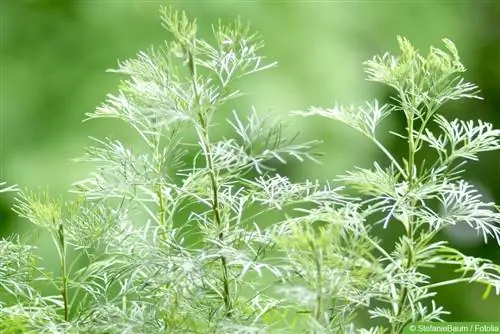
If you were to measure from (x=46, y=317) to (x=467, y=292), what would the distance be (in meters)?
1.49

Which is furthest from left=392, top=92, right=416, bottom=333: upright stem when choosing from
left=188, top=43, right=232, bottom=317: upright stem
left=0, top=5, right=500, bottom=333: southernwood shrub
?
left=188, top=43, right=232, bottom=317: upright stem

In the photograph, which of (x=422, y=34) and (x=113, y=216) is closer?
(x=113, y=216)

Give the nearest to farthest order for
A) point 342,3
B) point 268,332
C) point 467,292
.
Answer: point 268,332 < point 342,3 < point 467,292

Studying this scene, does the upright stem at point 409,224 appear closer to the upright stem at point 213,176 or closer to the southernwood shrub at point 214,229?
the southernwood shrub at point 214,229

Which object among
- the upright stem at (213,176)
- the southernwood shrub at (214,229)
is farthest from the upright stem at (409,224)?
the upright stem at (213,176)

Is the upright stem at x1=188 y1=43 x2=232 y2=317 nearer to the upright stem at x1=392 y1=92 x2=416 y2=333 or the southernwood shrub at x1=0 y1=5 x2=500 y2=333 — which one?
the southernwood shrub at x1=0 y1=5 x2=500 y2=333

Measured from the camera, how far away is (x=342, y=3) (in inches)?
66.4

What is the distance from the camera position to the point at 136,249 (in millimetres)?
566

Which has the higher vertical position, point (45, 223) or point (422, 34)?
point (422, 34)

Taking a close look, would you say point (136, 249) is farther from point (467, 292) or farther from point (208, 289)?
point (467, 292)

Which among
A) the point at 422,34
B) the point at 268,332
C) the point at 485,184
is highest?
the point at 422,34

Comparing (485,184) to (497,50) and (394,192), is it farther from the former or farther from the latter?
(394,192)

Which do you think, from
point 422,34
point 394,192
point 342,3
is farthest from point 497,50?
point 394,192

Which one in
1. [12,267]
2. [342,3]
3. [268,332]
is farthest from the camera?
[342,3]
